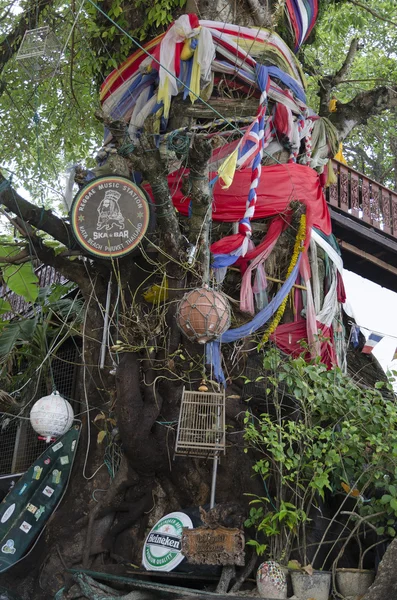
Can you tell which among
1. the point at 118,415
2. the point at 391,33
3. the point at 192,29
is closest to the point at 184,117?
the point at 192,29

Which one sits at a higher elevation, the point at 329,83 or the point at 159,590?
the point at 329,83

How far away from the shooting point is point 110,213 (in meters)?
7.16

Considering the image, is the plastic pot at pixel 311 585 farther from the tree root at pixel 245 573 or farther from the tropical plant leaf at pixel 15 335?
the tropical plant leaf at pixel 15 335

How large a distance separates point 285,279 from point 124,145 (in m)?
→ 2.37

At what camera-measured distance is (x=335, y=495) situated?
705cm

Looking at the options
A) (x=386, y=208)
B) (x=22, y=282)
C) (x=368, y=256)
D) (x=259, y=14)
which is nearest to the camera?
(x=259, y=14)

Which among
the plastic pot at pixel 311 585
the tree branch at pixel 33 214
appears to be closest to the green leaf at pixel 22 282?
the tree branch at pixel 33 214

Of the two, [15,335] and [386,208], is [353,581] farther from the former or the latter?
[386,208]

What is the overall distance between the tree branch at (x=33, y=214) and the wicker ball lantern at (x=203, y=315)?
1.77 metres

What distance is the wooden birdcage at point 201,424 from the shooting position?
649 cm

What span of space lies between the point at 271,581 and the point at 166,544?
1289mm

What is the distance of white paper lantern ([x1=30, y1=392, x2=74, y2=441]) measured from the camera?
295 inches

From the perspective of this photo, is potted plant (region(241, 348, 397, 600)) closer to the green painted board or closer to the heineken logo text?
the heineken logo text

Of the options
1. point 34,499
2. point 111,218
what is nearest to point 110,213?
point 111,218
